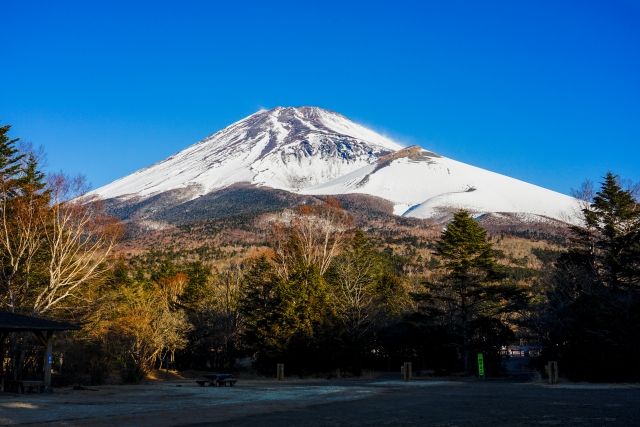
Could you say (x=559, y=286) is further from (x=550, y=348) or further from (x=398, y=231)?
(x=398, y=231)

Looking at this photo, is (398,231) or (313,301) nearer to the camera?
(313,301)

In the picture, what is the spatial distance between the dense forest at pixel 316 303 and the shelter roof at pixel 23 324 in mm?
4442

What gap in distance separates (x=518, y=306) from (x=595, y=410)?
71.3 feet

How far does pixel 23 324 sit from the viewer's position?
17.5m

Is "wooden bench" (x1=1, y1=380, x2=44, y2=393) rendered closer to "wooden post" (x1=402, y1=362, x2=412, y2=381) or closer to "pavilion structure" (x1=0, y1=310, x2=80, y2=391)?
"pavilion structure" (x1=0, y1=310, x2=80, y2=391)

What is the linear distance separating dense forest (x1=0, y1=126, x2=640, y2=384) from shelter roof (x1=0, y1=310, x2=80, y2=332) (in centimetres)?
444

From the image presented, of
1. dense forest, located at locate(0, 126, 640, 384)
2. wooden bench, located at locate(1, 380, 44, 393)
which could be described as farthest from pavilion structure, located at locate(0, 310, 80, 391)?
dense forest, located at locate(0, 126, 640, 384)

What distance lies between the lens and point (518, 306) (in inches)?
1266

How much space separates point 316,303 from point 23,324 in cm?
1659

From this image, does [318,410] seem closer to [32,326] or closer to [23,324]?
[32,326]

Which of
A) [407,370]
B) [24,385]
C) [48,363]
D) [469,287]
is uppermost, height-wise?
[469,287]

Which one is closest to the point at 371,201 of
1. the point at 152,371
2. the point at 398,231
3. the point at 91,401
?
the point at 398,231

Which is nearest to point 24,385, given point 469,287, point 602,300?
point 602,300

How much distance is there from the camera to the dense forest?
23.1 m
